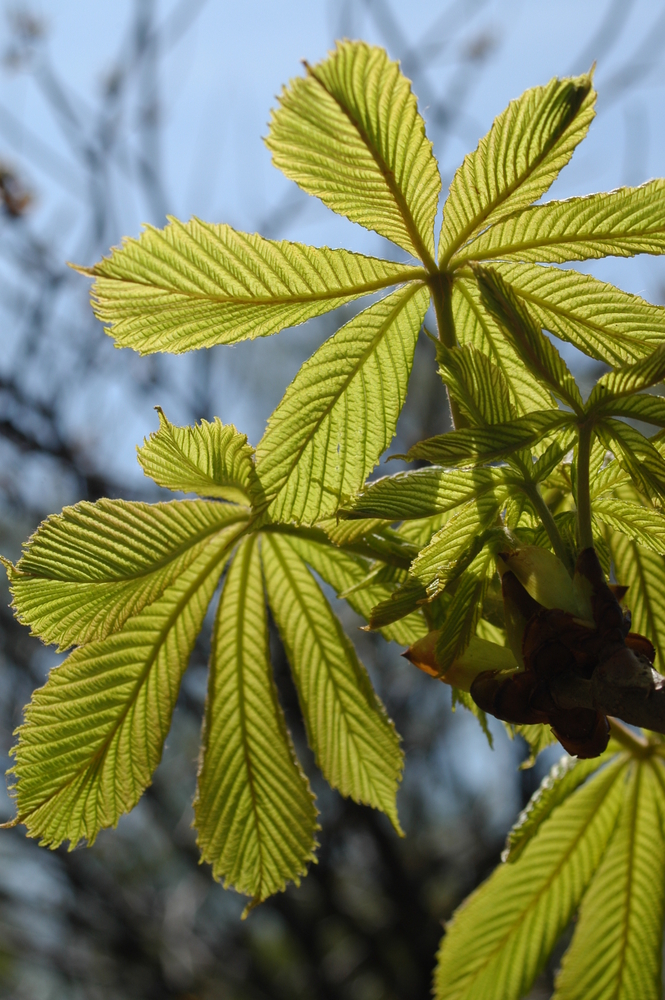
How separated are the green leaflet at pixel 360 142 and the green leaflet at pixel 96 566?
0.38 metres

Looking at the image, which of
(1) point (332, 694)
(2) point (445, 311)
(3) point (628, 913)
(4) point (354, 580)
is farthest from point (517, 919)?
(2) point (445, 311)

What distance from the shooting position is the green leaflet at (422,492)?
0.69 m

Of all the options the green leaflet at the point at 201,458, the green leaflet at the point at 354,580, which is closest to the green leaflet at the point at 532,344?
the green leaflet at the point at 201,458

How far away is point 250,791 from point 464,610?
468 mm

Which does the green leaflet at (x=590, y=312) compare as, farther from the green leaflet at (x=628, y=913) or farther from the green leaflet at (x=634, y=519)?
the green leaflet at (x=628, y=913)

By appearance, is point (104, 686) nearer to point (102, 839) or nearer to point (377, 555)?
point (377, 555)

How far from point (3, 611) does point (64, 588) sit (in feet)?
10.6

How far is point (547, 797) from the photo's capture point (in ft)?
3.49

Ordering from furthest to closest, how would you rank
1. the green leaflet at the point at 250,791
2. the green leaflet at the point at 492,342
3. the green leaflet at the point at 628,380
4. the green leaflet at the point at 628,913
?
1. the green leaflet at the point at 628,913
2. the green leaflet at the point at 250,791
3. the green leaflet at the point at 492,342
4. the green leaflet at the point at 628,380

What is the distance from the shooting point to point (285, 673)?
133 inches

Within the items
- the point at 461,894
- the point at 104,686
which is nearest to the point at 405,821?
the point at 461,894

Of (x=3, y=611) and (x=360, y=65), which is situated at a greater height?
(x=3, y=611)

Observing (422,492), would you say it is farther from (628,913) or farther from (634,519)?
(628,913)

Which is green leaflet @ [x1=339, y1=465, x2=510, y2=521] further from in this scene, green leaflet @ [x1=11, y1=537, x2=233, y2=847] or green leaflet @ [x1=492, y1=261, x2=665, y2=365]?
green leaflet @ [x1=11, y1=537, x2=233, y2=847]
